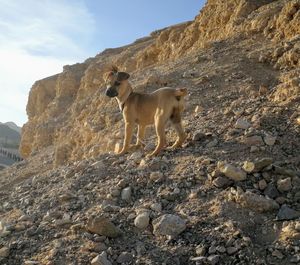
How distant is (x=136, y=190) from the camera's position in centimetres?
742

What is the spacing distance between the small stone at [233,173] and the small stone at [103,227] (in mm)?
1775

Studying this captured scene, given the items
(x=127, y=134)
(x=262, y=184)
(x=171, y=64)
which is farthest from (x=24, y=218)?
(x=171, y=64)

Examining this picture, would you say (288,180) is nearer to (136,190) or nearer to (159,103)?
(136,190)

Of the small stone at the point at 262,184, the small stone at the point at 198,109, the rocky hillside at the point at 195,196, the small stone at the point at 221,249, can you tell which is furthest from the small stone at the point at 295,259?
the small stone at the point at 198,109

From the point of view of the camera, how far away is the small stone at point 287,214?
237 inches

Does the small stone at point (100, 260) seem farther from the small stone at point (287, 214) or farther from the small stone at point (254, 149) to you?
the small stone at point (254, 149)

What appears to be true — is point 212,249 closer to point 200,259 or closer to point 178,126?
point 200,259

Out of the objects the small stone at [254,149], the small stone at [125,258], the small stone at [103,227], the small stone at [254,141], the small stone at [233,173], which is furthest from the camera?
the small stone at [254,141]

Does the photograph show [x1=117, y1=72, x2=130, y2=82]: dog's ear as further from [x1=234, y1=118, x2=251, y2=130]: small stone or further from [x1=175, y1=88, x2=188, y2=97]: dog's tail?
[x1=234, y1=118, x2=251, y2=130]: small stone

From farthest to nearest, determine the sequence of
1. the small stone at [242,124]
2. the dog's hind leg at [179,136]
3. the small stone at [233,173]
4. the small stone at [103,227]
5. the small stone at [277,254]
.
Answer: the dog's hind leg at [179,136], the small stone at [242,124], the small stone at [233,173], the small stone at [103,227], the small stone at [277,254]

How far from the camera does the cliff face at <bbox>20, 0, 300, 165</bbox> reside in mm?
13117

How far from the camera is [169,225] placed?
6.21 m

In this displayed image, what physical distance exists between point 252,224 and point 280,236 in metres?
0.42

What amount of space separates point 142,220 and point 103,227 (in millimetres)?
530
